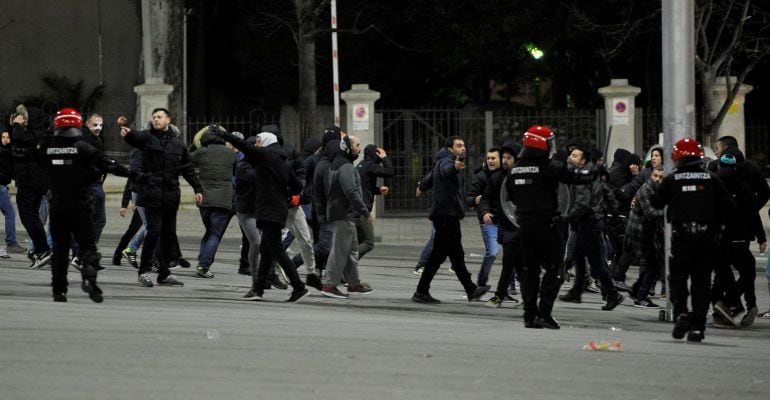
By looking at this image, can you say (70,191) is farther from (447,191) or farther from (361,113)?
(361,113)

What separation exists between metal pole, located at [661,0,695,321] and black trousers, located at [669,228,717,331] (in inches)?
52.5

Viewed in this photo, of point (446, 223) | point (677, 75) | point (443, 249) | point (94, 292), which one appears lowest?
point (94, 292)

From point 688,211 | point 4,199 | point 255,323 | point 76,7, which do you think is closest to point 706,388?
point 688,211

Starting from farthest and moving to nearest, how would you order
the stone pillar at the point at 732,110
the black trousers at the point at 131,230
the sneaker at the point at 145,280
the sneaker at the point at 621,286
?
1. the stone pillar at the point at 732,110
2. the black trousers at the point at 131,230
3. the sneaker at the point at 621,286
4. the sneaker at the point at 145,280

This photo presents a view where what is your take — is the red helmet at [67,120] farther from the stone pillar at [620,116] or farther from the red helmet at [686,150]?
the stone pillar at [620,116]

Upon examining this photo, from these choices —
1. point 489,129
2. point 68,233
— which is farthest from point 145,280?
point 489,129

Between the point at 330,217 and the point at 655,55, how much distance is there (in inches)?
767

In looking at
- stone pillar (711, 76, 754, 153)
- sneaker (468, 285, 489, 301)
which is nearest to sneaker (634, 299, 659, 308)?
sneaker (468, 285, 489, 301)

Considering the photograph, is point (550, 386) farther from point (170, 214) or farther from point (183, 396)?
point (170, 214)

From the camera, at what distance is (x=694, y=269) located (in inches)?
466

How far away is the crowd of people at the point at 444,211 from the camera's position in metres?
11.9

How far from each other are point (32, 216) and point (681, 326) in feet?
25.8

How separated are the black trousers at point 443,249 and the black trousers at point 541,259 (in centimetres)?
216

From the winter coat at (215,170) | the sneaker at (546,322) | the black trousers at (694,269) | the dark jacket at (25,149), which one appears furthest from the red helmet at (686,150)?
the dark jacket at (25,149)
